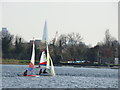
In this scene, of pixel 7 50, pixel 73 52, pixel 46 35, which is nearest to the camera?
pixel 46 35

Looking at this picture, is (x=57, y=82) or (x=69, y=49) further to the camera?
(x=69, y=49)

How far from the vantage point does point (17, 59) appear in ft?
414

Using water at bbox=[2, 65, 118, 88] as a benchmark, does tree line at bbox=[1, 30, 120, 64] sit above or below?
above

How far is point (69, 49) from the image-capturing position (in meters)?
137

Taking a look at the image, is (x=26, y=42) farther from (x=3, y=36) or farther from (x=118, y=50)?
(x=118, y=50)

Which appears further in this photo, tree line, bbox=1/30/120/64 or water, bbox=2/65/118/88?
tree line, bbox=1/30/120/64

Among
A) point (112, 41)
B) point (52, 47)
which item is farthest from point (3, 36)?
point (112, 41)

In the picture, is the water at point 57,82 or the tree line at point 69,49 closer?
the water at point 57,82

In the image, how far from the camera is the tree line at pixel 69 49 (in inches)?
4882

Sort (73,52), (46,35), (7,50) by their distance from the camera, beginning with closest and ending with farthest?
(46,35) → (7,50) → (73,52)

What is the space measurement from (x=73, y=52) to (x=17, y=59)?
1879 cm

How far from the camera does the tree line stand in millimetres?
124000

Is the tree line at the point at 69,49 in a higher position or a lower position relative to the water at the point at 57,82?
higher

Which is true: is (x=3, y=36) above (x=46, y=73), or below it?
above
